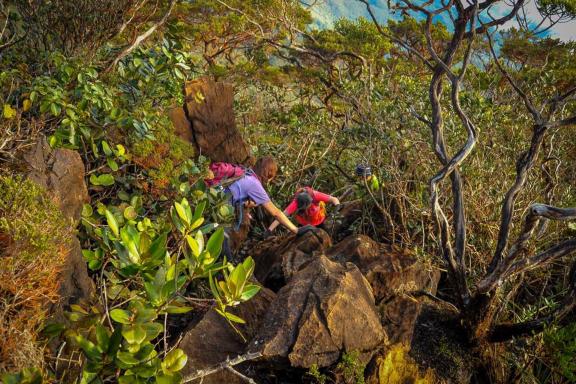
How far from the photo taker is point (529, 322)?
3.46m

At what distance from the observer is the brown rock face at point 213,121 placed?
19.0 ft

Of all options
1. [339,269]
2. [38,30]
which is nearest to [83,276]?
[339,269]

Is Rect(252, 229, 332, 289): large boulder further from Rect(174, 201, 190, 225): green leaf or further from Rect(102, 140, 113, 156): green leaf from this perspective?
Rect(174, 201, 190, 225): green leaf

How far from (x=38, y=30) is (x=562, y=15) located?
218 inches

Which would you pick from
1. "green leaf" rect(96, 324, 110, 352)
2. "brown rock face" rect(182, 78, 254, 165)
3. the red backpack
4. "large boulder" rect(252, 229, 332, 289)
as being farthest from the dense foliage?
"large boulder" rect(252, 229, 332, 289)

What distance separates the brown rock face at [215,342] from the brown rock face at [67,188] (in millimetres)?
716

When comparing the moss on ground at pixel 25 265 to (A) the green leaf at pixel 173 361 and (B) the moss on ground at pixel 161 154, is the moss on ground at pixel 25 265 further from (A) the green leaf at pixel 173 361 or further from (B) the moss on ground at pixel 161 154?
(B) the moss on ground at pixel 161 154

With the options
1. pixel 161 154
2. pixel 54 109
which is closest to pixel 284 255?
pixel 161 154

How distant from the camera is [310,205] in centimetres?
544

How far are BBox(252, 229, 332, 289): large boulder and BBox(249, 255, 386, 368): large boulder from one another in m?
0.71

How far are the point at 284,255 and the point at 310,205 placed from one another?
128cm

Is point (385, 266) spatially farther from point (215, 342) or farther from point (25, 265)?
point (25, 265)

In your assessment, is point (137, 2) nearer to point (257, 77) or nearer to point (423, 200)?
point (423, 200)

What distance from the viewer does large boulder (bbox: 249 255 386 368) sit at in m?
3.00
